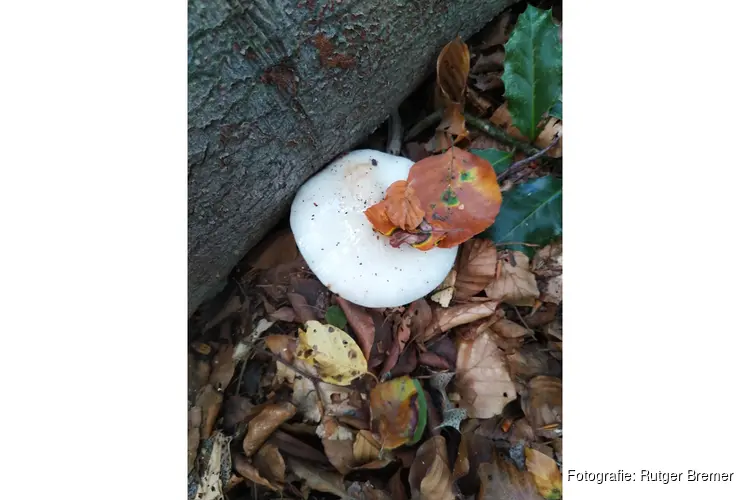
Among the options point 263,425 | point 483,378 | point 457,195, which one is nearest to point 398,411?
point 483,378

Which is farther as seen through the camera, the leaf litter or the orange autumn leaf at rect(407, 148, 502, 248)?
the leaf litter

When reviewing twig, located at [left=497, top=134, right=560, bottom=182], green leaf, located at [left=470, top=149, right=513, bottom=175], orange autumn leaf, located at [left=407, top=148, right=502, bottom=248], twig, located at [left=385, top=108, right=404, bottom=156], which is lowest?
twig, located at [left=497, top=134, right=560, bottom=182]

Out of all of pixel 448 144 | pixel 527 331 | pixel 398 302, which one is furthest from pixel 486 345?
pixel 448 144

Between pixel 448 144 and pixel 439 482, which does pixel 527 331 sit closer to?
pixel 439 482

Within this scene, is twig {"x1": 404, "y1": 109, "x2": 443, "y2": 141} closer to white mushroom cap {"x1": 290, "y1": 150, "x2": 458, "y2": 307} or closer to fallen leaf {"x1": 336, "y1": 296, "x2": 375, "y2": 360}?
white mushroom cap {"x1": 290, "y1": 150, "x2": 458, "y2": 307}

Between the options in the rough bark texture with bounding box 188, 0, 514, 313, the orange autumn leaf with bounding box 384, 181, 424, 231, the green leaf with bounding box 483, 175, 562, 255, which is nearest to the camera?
the rough bark texture with bounding box 188, 0, 514, 313

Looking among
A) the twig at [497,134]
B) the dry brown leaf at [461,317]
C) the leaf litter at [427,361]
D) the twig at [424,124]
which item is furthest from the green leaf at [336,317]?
the twig at [497,134]

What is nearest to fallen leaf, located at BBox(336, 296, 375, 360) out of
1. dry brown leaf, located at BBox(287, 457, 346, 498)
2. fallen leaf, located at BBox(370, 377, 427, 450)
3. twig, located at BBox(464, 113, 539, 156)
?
fallen leaf, located at BBox(370, 377, 427, 450)

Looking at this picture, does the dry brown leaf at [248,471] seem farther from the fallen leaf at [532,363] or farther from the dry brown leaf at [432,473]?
the fallen leaf at [532,363]
